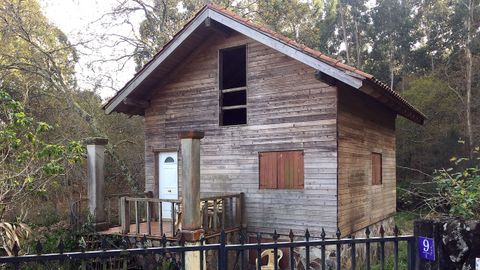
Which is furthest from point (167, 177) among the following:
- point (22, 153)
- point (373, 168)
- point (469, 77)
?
point (469, 77)

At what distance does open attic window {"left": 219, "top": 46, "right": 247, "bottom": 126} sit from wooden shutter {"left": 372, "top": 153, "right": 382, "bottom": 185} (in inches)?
158

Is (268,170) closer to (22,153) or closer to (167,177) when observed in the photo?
(167,177)

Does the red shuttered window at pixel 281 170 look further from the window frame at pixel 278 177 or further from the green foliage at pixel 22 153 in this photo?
the green foliage at pixel 22 153

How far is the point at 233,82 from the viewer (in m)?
12.5

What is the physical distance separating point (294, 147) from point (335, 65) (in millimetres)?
2307

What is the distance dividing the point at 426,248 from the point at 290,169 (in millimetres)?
6477

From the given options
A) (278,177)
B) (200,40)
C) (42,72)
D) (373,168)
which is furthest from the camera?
(42,72)

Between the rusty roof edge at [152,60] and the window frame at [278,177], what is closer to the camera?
the window frame at [278,177]

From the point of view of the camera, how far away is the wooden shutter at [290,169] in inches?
377

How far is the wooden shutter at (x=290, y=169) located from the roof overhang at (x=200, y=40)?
2158 millimetres

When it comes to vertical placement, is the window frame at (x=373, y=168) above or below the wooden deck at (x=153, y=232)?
above

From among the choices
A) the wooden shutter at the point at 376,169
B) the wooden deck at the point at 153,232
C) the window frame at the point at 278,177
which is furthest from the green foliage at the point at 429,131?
the wooden deck at the point at 153,232

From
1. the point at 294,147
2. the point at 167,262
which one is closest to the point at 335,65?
the point at 294,147

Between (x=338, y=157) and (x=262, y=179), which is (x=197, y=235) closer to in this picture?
(x=262, y=179)
